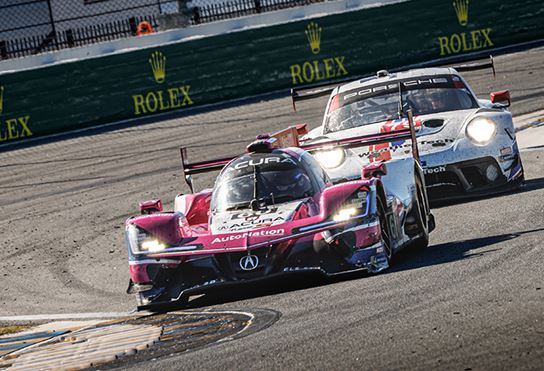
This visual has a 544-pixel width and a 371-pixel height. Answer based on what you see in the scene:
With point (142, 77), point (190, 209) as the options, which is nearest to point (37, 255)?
point (190, 209)

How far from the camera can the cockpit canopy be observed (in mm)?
Result: 9945

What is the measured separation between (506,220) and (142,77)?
16325mm

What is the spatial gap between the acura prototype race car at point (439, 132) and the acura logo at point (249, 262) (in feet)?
12.1

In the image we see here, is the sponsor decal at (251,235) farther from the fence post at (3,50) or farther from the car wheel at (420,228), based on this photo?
the fence post at (3,50)

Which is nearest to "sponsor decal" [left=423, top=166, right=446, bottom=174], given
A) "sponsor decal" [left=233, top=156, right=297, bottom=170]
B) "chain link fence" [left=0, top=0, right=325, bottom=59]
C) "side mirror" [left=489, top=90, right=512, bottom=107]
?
"side mirror" [left=489, top=90, right=512, bottom=107]

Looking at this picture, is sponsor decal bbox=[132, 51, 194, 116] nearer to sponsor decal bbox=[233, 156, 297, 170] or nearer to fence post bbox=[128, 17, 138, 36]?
fence post bbox=[128, 17, 138, 36]

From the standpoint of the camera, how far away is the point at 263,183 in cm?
1006

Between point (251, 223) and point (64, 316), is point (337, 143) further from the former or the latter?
point (64, 316)

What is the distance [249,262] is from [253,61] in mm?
18250

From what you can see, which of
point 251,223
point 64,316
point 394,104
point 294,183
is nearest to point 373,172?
point 294,183

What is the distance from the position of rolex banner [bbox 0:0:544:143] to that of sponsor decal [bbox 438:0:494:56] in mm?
23

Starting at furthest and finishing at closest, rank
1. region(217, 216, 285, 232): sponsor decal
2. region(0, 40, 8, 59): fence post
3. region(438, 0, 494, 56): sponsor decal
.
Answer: region(0, 40, 8, 59): fence post
region(438, 0, 494, 56): sponsor decal
region(217, 216, 285, 232): sponsor decal

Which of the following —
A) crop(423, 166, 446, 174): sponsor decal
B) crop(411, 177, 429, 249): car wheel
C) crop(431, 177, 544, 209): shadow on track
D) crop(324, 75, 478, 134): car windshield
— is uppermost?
crop(324, 75, 478, 134): car windshield

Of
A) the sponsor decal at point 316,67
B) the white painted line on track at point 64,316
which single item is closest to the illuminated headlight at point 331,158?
the white painted line on track at point 64,316
